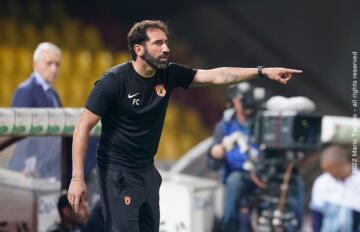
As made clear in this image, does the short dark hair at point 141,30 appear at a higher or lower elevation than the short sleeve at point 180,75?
higher

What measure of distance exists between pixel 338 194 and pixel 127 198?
3.55m

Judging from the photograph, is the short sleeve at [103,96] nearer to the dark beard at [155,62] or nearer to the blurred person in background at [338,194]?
the dark beard at [155,62]

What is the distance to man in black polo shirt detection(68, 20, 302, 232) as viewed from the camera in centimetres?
590

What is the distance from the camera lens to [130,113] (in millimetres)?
5902

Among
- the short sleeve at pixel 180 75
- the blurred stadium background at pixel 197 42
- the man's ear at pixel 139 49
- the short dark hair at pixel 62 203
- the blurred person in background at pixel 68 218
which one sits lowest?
the blurred person in background at pixel 68 218

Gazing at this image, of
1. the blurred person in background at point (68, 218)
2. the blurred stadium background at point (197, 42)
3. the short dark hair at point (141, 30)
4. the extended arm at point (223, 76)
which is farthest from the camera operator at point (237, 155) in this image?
the blurred stadium background at point (197, 42)

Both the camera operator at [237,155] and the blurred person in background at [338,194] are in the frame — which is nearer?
the camera operator at [237,155]

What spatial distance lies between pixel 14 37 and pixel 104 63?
1.21 meters

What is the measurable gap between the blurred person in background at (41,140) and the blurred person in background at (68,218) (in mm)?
282

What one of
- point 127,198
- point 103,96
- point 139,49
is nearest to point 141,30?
point 139,49

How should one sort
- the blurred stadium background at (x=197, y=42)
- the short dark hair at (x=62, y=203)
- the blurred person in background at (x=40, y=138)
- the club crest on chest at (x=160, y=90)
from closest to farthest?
the club crest on chest at (x=160, y=90)
the short dark hair at (x=62, y=203)
the blurred person in background at (x=40, y=138)
the blurred stadium background at (x=197, y=42)

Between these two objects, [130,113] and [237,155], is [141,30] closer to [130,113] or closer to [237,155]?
[130,113]

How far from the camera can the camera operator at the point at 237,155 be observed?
28.4ft

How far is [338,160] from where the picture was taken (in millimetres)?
9133
